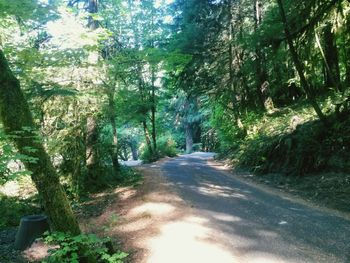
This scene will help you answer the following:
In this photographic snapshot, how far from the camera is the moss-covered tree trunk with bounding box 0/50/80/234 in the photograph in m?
4.77

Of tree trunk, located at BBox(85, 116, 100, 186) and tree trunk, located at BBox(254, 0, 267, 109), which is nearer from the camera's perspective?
tree trunk, located at BBox(85, 116, 100, 186)

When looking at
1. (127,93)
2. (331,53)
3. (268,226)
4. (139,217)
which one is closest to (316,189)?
(268,226)

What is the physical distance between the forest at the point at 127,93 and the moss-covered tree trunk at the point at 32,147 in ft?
0.05

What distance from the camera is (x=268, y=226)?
630 centimetres

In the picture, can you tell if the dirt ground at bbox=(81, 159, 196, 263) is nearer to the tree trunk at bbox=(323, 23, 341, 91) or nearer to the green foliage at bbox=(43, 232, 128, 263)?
the green foliage at bbox=(43, 232, 128, 263)

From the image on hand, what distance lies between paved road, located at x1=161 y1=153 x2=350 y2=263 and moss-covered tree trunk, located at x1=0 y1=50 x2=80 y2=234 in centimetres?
259

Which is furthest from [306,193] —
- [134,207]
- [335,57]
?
[335,57]

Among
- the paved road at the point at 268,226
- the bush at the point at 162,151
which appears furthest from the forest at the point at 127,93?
the bush at the point at 162,151

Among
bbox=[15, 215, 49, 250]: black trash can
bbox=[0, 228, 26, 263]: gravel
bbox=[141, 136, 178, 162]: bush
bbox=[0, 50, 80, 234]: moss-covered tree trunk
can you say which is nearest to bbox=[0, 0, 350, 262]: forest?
bbox=[0, 50, 80, 234]: moss-covered tree trunk

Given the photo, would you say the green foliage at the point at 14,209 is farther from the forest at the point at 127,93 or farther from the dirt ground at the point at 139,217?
the dirt ground at the point at 139,217

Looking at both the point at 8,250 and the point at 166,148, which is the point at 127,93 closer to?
the point at 8,250

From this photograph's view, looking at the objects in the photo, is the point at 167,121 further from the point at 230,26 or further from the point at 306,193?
the point at 306,193

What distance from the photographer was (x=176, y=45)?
667 inches

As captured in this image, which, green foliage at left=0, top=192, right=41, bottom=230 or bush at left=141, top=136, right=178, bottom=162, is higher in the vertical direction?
bush at left=141, top=136, right=178, bottom=162
